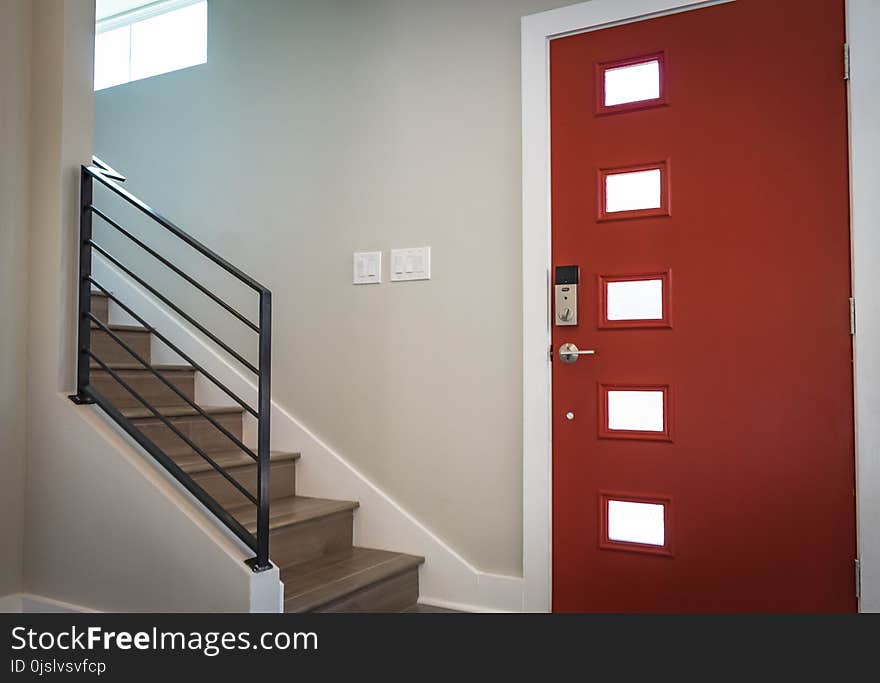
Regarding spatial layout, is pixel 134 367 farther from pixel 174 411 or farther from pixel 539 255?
pixel 539 255

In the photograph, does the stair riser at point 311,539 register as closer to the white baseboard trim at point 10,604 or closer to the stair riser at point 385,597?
the stair riser at point 385,597

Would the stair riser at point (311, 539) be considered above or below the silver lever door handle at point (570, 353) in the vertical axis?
below

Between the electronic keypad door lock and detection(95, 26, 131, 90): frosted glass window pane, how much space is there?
2587 mm

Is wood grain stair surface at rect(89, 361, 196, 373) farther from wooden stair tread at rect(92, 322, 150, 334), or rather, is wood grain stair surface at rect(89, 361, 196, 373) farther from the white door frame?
the white door frame

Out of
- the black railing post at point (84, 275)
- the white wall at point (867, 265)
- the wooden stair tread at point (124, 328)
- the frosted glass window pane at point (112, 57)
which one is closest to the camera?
the white wall at point (867, 265)

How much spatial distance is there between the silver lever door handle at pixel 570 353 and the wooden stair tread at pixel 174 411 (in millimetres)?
1357

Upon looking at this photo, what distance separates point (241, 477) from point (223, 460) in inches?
5.1

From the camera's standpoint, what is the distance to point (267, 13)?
346cm

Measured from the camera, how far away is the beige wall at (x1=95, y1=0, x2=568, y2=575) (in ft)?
9.40

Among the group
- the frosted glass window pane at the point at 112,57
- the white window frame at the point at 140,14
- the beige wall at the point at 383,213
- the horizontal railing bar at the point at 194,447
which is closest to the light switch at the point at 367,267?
the beige wall at the point at 383,213

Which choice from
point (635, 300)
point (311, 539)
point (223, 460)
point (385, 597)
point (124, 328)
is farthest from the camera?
point (124, 328)

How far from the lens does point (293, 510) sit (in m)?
2.96

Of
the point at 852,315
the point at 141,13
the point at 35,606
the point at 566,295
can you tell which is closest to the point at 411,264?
the point at 566,295

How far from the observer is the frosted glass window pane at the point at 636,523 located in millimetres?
2543
